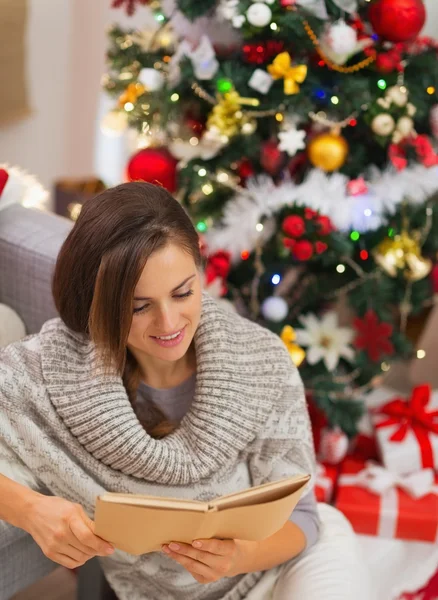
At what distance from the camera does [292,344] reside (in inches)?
75.4

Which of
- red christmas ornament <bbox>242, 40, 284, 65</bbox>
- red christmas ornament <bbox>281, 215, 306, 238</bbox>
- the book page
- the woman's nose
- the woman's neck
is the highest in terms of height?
red christmas ornament <bbox>242, 40, 284, 65</bbox>

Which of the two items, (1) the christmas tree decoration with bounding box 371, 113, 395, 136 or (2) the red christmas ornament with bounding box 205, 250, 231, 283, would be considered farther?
(2) the red christmas ornament with bounding box 205, 250, 231, 283

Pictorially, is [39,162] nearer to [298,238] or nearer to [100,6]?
[100,6]

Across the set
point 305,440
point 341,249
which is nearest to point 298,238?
point 341,249

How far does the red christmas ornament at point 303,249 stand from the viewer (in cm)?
173

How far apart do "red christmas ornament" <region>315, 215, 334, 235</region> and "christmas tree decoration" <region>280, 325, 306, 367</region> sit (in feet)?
0.96

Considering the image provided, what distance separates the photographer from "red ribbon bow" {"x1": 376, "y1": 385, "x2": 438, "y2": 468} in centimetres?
198

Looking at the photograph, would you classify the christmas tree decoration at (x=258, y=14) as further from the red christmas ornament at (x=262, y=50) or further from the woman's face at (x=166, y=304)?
the woman's face at (x=166, y=304)

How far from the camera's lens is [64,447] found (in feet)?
3.69

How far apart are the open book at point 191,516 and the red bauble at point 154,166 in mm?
1123

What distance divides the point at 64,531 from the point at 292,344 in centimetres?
105

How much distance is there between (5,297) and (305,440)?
73 centimetres

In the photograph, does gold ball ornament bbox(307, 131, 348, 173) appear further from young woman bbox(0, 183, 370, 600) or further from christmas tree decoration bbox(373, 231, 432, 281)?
young woman bbox(0, 183, 370, 600)

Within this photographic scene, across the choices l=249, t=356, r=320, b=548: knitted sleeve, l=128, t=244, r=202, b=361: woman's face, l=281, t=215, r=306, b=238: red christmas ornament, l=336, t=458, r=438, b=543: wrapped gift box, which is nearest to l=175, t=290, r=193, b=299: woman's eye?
l=128, t=244, r=202, b=361: woman's face
